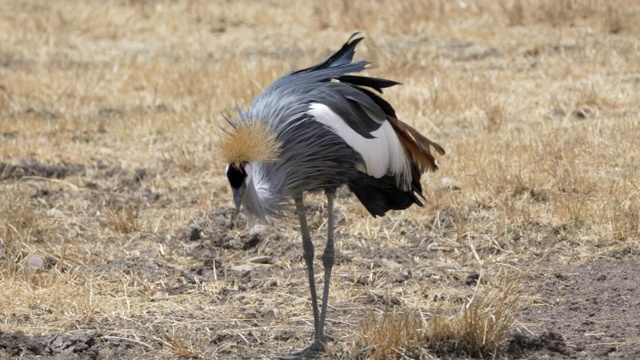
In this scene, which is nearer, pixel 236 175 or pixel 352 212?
pixel 236 175

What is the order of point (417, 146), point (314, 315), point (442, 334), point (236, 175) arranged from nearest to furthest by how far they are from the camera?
point (442, 334) → point (236, 175) → point (314, 315) → point (417, 146)

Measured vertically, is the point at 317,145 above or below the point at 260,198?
above

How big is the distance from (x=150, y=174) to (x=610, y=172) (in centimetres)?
334

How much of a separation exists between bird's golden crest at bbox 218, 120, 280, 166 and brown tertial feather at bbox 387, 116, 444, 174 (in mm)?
894

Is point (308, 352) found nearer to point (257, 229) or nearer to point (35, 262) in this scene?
point (257, 229)

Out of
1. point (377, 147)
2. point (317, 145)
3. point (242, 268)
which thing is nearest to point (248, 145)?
point (317, 145)

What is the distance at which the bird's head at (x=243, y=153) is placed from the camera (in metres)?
4.66

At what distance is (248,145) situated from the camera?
4652 mm

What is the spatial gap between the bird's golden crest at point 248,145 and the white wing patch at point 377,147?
0.30 m

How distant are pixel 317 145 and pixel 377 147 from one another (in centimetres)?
34

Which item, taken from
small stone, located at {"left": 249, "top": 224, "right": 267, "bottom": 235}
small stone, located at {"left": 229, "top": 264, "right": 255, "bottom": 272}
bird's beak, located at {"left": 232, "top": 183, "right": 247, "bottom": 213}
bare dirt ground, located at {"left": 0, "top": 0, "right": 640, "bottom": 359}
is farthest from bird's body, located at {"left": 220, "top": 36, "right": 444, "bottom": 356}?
small stone, located at {"left": 249, "top": 224, "right": 267, "bottom": 235}

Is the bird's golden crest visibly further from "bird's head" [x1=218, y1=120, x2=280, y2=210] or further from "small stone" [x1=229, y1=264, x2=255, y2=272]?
"small stone" [x1=229, y1=264, x2=255, y2=272]

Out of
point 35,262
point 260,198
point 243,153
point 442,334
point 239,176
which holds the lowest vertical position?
point 35,262

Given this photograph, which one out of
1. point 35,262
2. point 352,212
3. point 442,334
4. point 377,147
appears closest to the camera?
point 442,334
